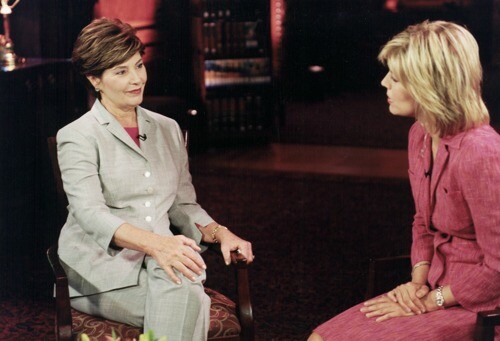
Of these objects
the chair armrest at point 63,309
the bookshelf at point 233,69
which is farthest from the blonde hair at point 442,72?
the bookshelf at point 233,69

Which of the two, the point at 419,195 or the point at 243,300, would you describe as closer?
the point at 419,195

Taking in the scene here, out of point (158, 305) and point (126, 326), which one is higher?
point (158, 305)

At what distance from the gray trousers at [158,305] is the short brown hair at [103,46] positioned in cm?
68

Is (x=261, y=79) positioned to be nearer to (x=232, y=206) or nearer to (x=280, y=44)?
(x=280, y=44)

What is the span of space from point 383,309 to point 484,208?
0.46 m

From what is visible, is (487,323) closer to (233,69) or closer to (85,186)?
(85,186)

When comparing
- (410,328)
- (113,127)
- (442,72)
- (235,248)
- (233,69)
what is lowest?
(410,328)

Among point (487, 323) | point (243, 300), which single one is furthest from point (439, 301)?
point (243, 300)

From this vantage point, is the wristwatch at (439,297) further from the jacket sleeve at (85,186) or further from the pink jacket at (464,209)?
the jacket sleeve at (85,186)

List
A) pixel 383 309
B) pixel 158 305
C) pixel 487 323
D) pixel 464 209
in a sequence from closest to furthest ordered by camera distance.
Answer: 1. pixel 487 323
2. pixel 464 209
3. pixel 383 309
4. pixel 158 305

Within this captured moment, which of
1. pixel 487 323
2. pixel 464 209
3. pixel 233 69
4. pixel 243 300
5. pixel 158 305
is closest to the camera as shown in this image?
pixel 487 323

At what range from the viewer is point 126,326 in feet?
9.21

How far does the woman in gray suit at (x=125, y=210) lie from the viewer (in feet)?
8.82

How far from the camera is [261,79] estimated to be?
8242 mm
